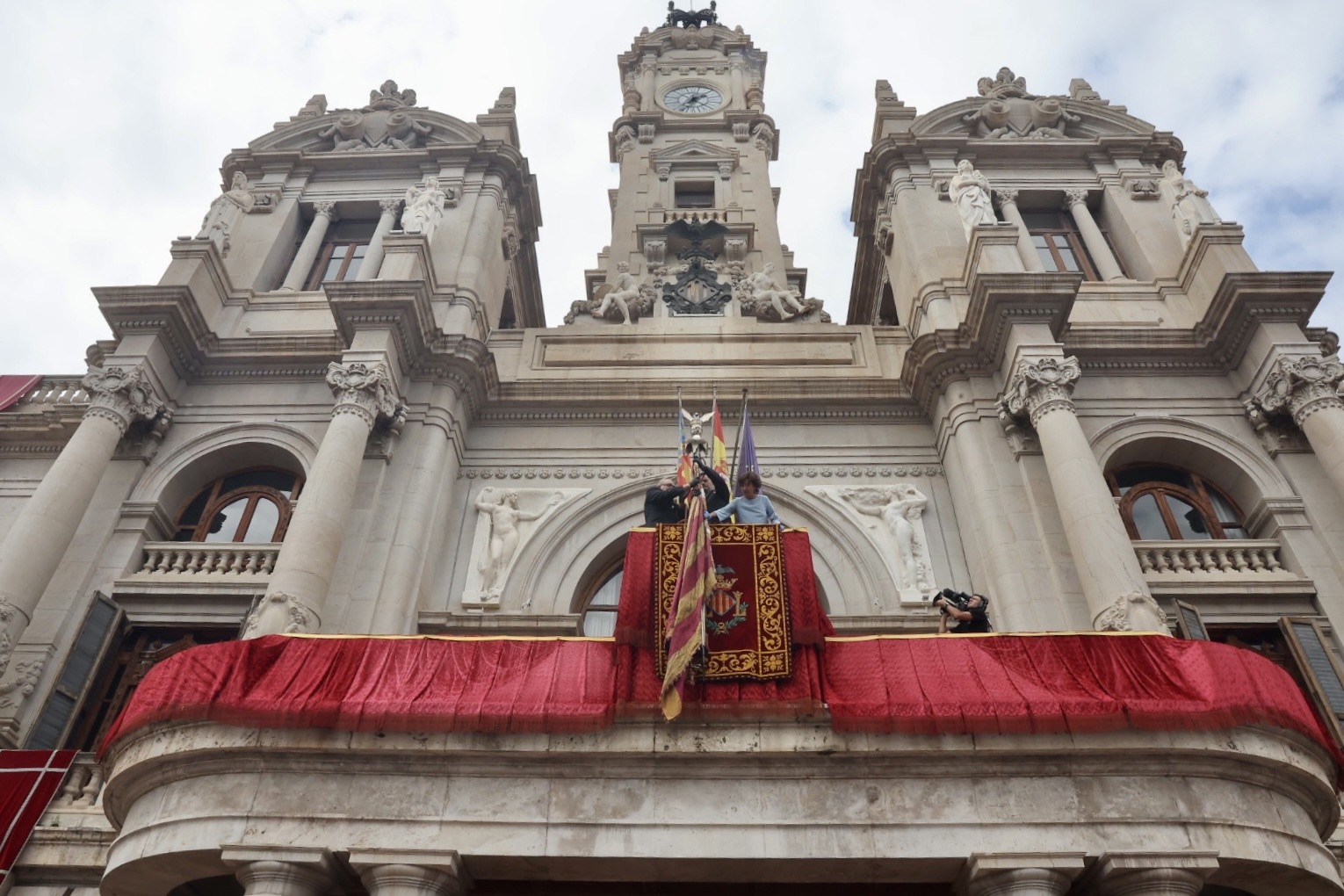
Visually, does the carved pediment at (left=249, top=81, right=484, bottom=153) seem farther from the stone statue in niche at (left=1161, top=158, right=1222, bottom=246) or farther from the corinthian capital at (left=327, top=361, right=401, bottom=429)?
the stone statue in niche at (left=1161, top=158, right=1222, bottom=246)

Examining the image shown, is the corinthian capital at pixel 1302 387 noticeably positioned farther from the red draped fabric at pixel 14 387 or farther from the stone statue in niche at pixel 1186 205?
the red draped fabric at pixel 14 387

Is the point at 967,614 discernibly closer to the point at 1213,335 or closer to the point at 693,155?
the point at 1213,335

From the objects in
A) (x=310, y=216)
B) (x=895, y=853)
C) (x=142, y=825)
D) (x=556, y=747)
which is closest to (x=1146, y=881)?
(x=895, y=853)

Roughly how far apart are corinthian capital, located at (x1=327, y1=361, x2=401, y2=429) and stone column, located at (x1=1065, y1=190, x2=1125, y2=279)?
1513 centimetres

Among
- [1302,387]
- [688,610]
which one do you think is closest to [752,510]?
[688,610]

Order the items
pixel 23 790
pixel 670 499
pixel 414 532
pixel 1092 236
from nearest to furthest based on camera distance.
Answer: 1. pixel 23 790
2. pixel 670 499
3. pixel 414 532
4. pixel 1092 236

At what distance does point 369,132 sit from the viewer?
23.5 meters

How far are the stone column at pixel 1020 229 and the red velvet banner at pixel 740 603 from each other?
11.1 meters

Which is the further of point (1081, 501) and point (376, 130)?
point (376, 130)

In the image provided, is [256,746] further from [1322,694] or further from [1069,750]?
[1322,694]

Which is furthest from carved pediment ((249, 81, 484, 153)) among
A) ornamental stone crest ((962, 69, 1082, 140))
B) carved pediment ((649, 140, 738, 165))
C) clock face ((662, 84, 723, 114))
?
ornamental stone crest ((962, 69, 1082, 140))

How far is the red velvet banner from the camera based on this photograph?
1003 centimetres

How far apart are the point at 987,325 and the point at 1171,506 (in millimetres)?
4606

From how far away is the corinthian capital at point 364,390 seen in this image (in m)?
15.4
